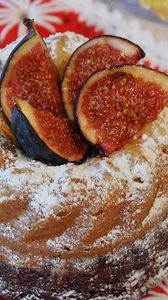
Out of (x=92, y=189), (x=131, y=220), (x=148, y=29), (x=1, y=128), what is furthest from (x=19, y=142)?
(x=148, y=29)

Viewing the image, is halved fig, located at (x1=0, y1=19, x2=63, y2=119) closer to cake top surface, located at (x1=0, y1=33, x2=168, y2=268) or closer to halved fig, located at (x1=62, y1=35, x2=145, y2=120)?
halved fig, located at (x1=62, y1=35, x2=145, y2=120)

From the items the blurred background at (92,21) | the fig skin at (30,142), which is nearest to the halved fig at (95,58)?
the fig skin at (30,142)

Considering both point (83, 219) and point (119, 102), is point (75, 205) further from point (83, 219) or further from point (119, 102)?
point (119, 102)

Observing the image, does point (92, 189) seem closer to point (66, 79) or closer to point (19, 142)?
point (19, 142)

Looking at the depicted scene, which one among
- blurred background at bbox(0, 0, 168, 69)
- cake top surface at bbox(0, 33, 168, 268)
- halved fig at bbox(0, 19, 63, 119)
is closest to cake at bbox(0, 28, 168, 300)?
cake top surface at bbox(0, 33, 168, 268)

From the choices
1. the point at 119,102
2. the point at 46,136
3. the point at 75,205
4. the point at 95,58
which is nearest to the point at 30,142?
the point at 46,136

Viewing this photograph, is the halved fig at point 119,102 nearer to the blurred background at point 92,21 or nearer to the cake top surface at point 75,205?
the cake top surface at point 75,205
